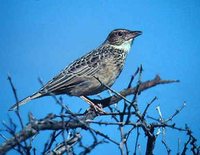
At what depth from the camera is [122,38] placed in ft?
25.9

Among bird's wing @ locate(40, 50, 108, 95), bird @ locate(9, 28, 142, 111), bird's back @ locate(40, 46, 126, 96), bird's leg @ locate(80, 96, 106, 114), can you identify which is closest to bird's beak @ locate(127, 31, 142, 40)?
bird @ locate(9, 28, 142, 111)

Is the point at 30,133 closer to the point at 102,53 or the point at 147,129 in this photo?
the point at 147,129

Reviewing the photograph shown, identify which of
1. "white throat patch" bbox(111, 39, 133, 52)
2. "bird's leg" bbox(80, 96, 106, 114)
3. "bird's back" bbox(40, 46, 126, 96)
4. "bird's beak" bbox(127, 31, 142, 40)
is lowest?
"bird's leg" bbox(80, 96, 106, 114)

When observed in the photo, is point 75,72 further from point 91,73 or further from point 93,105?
point 93,105

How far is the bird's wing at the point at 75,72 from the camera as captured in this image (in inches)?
264

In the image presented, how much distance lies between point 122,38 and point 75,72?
1520mm

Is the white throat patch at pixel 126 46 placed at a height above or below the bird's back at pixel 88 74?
above

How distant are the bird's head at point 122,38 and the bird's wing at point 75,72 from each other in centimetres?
65

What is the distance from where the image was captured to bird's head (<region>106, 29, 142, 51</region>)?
769 centimetres

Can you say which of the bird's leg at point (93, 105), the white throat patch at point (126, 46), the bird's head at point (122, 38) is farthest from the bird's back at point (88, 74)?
the bird's head at point (122, 38)

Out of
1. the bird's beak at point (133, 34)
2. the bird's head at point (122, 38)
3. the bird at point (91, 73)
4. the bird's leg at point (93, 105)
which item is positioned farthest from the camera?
the bird's head at point (122, 38)

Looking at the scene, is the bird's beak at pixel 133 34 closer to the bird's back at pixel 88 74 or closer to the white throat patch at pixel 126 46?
the white throat patch at pixel 126 46

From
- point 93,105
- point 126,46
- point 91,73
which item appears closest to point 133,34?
point 126,46

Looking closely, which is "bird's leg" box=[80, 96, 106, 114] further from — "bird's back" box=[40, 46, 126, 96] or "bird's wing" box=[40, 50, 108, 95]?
"bird's wing" box=[40, 50, 108, 95]
